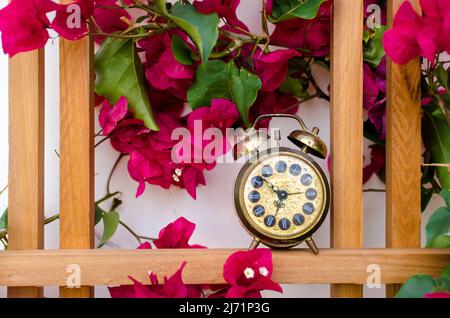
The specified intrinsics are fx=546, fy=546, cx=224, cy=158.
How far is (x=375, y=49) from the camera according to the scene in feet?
3.15

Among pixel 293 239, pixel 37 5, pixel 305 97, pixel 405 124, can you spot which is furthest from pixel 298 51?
pixel 37 5

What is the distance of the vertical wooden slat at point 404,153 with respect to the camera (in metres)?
0.90

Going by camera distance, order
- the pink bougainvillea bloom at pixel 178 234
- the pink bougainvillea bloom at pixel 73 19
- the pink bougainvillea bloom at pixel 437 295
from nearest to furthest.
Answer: the pink bougainvillea bloom at pixel 437 295 < the pink bougainvillea bloom at pixel 73 19 < the pink bougainvillea bloom at pixel 178 234

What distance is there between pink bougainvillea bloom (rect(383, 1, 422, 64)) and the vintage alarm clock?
0.18 meters

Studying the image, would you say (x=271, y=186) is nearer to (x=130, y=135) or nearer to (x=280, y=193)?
(x=280, y=193)

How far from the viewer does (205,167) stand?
95cm

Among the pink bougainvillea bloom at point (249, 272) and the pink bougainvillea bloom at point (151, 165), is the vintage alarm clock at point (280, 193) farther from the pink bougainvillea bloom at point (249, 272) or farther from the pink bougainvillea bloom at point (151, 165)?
the pink bougainvillea bloom at point (151, 165)

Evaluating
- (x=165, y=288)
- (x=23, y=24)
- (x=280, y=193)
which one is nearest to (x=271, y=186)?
(x=280, y=193)

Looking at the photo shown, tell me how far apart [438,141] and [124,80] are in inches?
22.1

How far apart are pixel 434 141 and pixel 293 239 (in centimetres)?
33

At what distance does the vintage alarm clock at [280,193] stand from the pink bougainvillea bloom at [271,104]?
0.47 feet

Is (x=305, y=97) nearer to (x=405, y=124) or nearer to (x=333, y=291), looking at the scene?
(x=405, y=124)

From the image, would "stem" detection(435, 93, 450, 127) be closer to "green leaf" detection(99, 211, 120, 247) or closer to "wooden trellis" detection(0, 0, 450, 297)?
"wooden trellis" detection(0, 0, 450, 297)

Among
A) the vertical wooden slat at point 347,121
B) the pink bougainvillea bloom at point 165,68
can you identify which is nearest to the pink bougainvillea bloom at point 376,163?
the vertical wooden slat at point 347,121
